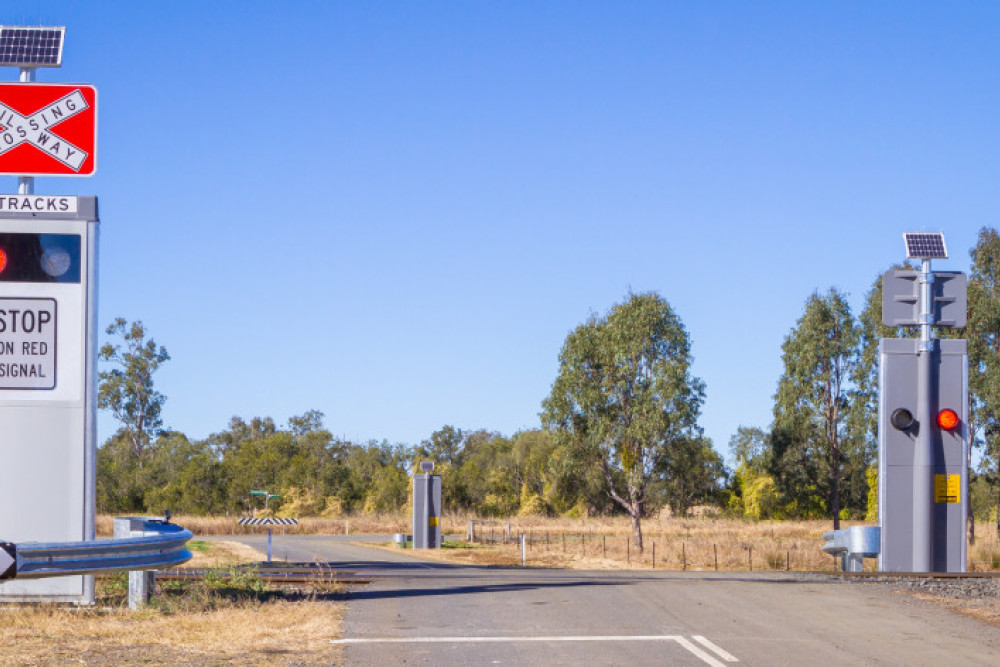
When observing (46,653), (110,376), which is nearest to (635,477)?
(46,653)

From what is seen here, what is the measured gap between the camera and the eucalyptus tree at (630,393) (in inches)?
2015

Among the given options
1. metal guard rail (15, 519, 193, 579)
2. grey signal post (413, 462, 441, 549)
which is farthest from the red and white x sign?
grey signal post (413, 462, 441, 549)

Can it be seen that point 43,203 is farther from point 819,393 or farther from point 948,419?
point 819,393

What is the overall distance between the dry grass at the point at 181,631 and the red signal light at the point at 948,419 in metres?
9.93

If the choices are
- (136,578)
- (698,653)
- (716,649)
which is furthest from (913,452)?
(136,578)

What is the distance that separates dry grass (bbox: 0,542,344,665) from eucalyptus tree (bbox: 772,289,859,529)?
150ft

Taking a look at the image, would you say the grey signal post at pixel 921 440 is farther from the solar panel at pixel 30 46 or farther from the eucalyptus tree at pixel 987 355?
the eucalyptus tree at pixel 987 355

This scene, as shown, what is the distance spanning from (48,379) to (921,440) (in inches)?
499

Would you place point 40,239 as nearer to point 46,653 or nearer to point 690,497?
point 46,653

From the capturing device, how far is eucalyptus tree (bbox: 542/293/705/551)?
5119cm

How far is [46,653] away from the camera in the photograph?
1020 cm

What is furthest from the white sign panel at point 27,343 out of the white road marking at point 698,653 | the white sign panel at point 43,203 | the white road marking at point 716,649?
the white road marking at point 716,649

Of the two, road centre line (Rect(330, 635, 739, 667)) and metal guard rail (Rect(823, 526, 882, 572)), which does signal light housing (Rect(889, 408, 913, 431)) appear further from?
road centre line (Rect(330, 635, 739, 667))

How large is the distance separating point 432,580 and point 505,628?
15.6 ft
